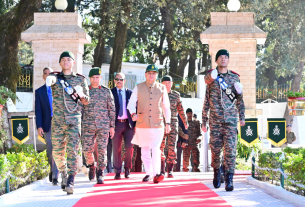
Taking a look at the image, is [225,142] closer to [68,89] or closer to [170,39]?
[68,89]

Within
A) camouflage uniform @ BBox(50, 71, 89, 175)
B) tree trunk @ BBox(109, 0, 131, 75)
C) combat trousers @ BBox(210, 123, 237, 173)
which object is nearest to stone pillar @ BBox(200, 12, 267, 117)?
combat trousers @ BBox(210, 123, 237, 173)

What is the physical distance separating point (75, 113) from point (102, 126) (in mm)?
1114

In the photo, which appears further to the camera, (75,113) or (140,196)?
(75,113)

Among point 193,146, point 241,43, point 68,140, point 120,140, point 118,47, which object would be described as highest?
point 118,47

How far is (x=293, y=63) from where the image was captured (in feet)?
101

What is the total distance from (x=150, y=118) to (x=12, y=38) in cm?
794

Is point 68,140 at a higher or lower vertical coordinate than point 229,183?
higher

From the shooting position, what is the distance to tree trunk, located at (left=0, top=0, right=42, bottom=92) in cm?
1347

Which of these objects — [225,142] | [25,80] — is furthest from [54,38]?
[25,80]

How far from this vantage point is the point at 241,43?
1177 centimetres

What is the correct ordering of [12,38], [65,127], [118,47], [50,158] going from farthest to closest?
[118,47] → [12,38] → [50,158] → [65,127]

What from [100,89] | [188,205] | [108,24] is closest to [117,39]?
[108,24]

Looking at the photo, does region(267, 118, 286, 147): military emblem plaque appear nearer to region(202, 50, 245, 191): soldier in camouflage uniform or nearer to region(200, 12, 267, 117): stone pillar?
region(200, 12, 267, 117): stone pillar

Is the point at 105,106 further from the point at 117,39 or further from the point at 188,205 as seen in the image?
the point at 117,39
